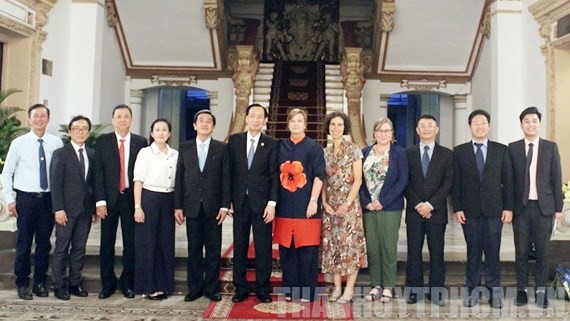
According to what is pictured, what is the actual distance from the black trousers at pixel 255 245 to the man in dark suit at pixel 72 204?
4.00 feet

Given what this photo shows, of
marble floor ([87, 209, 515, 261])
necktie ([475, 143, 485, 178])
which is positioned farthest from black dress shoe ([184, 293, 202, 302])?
necktie ([475, 143, 485, 178])

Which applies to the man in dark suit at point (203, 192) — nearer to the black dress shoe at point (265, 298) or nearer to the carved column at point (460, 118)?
the black dress shoe at point (265, 298)

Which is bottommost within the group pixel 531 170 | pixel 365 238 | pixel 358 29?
pixel 365 238

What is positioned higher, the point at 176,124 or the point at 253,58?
the point at 253,58

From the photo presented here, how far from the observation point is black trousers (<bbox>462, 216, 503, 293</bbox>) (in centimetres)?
391

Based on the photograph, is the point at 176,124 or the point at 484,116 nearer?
the point at 484,116

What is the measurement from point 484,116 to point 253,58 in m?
7.14

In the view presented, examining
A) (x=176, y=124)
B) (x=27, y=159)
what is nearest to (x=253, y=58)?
(x=176, y=124)

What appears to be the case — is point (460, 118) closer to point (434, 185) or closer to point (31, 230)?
point (434, 185)

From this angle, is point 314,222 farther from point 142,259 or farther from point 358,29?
point 358,29

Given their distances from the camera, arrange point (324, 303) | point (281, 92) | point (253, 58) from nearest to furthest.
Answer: point (324, 303), point (253, 58), point (281, 92)

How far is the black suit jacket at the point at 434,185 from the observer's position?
3932 mm

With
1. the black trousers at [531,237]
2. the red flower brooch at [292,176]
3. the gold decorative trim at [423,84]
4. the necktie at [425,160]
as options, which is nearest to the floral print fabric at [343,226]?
the red flower brooch at [292,176]

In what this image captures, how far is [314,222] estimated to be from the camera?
3816mm
